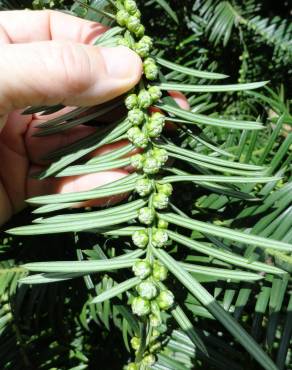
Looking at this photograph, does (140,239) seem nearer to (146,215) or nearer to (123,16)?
(146,215)

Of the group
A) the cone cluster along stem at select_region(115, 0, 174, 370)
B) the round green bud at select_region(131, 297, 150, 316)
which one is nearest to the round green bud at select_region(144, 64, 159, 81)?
the cone cluster along stem at select_region(115, 0, 174, 370)

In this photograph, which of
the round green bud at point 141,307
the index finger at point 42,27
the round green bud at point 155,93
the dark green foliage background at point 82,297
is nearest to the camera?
the round green bud at point 141,307

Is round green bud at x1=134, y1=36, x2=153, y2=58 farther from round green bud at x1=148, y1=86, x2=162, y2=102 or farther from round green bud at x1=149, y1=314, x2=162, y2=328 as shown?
round green bud at x1=149, y1=314, x2=162, y2=328

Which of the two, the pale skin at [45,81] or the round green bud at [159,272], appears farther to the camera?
the pale skin at [45,81]

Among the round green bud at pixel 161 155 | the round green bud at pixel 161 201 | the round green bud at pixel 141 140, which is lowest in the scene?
the round green bud at pixel 161 201

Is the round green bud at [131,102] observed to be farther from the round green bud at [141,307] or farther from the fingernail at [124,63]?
the round green bud at [141,307]

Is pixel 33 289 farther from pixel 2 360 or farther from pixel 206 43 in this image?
pixel 206 43

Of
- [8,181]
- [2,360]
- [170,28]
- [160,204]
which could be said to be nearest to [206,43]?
[170,28]

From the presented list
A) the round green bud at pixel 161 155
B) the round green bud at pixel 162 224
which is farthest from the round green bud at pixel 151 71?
the round green bud at pixel 162 224

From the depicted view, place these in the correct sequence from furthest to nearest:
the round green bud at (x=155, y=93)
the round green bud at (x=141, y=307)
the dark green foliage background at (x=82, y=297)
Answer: the dark green foliage background at (x=82, y=297)
the round green bud at (x=155, y=93)
the round green bud at (x=141, y=307)
